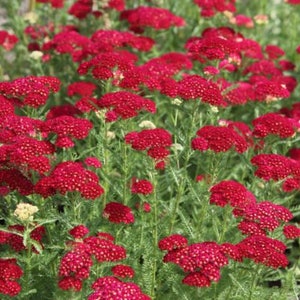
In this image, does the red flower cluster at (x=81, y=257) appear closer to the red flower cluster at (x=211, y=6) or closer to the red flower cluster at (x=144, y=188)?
the red flower cluster at (x=144, y=188)

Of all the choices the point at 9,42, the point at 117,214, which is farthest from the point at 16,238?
the point at 9,42

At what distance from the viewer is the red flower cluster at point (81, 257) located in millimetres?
3930

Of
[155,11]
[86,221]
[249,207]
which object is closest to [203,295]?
[249,207]

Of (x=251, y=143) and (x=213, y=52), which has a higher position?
(x=213, y=52)

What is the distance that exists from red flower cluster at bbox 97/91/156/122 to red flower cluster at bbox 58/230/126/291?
1.03m

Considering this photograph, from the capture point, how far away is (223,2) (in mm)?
8086

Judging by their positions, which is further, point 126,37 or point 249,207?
point 126,37

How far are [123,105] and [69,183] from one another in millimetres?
970

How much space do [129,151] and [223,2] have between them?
10.5 ft

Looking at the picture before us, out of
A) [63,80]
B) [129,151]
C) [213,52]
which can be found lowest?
[63,80]

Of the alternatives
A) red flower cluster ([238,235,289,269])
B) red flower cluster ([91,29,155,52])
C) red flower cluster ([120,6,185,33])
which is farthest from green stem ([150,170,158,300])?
red flower cluster ([120,6,185,33])

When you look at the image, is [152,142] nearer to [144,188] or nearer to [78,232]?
[144,188]

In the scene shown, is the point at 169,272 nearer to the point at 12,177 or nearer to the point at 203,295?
the point at 203,295

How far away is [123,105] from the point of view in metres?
5.11
